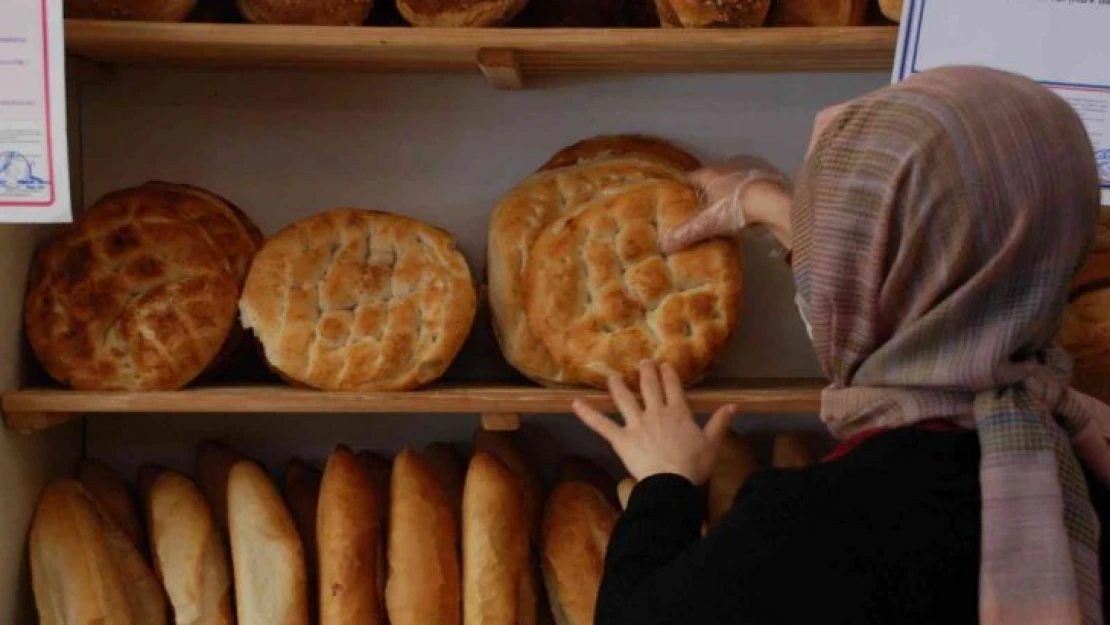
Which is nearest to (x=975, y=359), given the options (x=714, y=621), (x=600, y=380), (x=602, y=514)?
(x=714, y=621)

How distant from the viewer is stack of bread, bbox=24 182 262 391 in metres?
1.58

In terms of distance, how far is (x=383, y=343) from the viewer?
5.15ft

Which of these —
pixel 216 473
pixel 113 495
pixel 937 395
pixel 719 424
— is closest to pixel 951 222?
pixel 937 395

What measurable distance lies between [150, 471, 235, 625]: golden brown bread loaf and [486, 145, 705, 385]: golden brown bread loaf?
0.52 metres

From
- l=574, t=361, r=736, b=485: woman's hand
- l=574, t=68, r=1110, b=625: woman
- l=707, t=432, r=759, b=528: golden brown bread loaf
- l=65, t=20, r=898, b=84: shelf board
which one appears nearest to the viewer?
l=574, t=68, r=1110, b=625: woman

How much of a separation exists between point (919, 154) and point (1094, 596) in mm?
452

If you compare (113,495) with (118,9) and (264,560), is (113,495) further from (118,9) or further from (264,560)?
(118,9)

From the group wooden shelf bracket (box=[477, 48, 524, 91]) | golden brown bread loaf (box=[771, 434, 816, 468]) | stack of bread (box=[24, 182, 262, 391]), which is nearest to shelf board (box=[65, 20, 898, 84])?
wooden shelf bracket (box=[477, 48, 524, 91])

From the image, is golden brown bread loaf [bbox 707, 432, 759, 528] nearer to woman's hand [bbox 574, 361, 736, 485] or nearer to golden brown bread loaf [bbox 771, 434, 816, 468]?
golden brown bread loaf [bbox 771, 434, 816, 468]

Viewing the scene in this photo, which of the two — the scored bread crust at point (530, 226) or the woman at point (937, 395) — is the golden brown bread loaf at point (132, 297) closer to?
the scored bread crust at point (530, 226)

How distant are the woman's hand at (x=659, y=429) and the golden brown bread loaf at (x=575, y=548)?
0.78 ft

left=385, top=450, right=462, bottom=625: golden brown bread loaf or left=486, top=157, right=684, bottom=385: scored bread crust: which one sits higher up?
left=486, top=157, right=684, bottom=385: scored bread crust

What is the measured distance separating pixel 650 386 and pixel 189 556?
2.34 feet

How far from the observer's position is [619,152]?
1.73 metres
